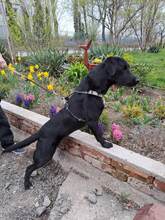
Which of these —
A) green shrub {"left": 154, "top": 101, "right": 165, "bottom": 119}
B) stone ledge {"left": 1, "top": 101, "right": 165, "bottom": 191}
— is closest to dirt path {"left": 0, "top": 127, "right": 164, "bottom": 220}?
stone ledge {"left": 1, "top": 101, "right": 165, "bottom": 191}

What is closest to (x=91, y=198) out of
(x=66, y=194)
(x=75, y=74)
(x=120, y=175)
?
(x=66, y=194)

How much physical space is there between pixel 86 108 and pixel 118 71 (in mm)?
425

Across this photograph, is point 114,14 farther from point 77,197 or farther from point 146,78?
point 77,197

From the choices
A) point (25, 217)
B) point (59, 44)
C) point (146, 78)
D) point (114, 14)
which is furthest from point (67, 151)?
point (114, 14)

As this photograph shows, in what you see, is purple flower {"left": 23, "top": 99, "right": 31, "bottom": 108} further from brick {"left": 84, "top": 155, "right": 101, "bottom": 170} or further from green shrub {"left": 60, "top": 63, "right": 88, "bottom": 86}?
green shrub {"left": 60, "top": 63, "right": 88, "bottom": 86}

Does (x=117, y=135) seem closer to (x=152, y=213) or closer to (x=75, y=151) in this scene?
(x=75, y=151)

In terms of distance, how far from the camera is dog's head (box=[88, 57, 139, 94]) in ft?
6.73

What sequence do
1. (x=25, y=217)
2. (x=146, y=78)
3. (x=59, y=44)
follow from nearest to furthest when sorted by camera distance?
(x=25, y=217)
(x=146, y=78)
(x=59, y=44)

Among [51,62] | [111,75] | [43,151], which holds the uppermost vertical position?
[111,75]

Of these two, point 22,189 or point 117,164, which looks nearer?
point 117,164

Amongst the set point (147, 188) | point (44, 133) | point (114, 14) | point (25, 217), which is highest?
point (114, 14)

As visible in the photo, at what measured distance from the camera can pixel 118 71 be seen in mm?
2072

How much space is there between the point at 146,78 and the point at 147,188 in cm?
366

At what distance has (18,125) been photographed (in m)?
3.14
